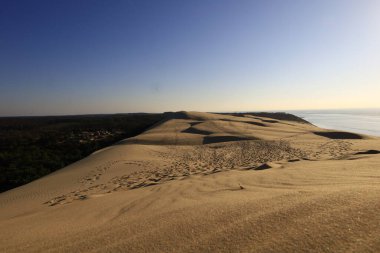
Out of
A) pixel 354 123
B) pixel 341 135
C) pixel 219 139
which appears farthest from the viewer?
pixel 354 123

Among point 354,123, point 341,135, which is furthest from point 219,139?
point 354,123

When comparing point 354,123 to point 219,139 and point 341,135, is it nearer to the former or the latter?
point 341,135

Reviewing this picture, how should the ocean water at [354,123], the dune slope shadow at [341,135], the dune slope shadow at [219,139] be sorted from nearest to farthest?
the dune slope shadow at [219,139] → the dune slope shadow at [341,135] → the ocean water at [354,123]

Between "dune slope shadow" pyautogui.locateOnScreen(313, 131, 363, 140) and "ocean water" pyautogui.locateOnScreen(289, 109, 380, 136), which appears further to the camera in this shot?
"ocean water" pyautogui.locateOnScreen(289, 109, 380, 136)

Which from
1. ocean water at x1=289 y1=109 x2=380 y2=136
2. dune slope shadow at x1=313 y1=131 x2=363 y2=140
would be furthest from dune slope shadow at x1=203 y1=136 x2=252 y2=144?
ocean water at x1=289 y1=109 x2=380 y2=136

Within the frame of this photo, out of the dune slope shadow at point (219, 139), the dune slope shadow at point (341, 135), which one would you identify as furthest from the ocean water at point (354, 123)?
the dune slope shadow at point (219, 139)

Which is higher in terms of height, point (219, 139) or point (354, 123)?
point (219, 139)

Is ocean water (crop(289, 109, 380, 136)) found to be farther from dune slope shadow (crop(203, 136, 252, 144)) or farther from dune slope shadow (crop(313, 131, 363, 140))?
dune slope shadow (crop(203, 136, 252, 144))

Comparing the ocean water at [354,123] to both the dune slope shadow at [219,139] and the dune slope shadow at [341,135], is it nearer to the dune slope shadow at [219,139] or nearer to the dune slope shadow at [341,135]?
the dune slope shadow at [341,135]

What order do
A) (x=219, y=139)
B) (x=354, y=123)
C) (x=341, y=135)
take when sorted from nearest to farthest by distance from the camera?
(x=219, y=139) < (x=341, y=135) < (x=354, y=123)

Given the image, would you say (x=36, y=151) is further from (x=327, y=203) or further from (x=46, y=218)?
(x=327, y=203)

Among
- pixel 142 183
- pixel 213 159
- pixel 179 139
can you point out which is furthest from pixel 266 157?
pixel 179 139

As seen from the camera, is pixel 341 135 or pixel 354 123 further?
pixel 354 123

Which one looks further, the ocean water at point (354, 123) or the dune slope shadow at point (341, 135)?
the ocean water at point (354, 123)
